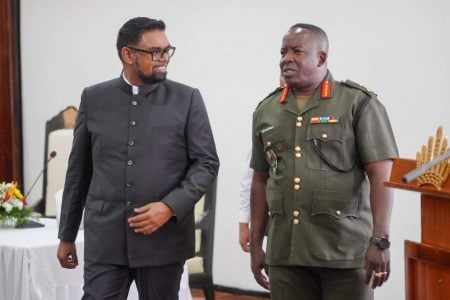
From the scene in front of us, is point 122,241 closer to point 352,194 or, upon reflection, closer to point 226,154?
point 352,194

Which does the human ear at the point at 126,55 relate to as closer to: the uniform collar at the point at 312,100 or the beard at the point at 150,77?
the beard at the point at 150,77

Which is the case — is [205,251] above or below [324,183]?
below

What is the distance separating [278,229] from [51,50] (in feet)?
14.9

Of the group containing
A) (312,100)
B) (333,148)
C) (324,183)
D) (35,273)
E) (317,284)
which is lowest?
(35,273)

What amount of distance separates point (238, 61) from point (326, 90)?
2.97 m

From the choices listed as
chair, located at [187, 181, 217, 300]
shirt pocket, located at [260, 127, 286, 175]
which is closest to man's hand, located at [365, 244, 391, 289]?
shirt pocket, located at [260, 127, 286, 175]

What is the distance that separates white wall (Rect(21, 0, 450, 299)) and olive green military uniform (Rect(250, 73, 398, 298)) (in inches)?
81.6

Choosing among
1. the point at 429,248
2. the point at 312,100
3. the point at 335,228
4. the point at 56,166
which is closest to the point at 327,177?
the point at 335,228

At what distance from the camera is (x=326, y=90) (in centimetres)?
265

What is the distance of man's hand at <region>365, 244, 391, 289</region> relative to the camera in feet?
8.13

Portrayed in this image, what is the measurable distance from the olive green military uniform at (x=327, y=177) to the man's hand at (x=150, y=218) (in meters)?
0.38

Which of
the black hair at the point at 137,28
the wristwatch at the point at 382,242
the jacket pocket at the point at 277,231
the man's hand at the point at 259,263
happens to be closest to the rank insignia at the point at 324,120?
the jacket pocket at the point at 277,231

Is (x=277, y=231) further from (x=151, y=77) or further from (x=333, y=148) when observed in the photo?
(x=151, y=77)

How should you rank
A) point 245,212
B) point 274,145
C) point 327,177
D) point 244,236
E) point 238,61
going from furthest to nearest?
point 238,61 → point 245,212 → point 244,236 → point 274,145 → point 327,177
